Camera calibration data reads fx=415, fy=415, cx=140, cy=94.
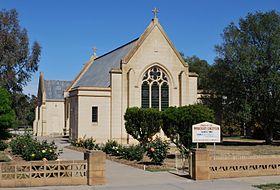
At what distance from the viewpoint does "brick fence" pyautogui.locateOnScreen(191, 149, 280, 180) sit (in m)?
15.8

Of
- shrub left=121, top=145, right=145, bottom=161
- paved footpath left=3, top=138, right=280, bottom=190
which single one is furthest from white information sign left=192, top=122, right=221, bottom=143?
shrub left=121, top=145, right=145, bottom=161

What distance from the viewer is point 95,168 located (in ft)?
47.6

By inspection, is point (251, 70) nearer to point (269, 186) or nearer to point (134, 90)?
point (134, 90)

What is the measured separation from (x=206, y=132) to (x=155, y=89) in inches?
1033

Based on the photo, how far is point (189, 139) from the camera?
2362cm

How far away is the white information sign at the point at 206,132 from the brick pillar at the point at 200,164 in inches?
115

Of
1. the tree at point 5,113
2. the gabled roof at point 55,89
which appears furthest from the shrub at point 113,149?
the gabled roof at point 55,89

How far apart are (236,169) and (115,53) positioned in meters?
38.8

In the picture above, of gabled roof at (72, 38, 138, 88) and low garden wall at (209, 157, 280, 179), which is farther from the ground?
gabled roof at (72, 38, 138, 88)

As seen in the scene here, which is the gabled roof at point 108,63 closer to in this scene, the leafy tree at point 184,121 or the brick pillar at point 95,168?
the leafy tree at point 184,121

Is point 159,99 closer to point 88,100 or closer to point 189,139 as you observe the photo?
point 88,100

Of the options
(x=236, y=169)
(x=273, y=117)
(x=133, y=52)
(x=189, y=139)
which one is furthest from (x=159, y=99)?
(x=236, y=169)

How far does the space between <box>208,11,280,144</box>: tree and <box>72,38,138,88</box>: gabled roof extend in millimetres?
11114

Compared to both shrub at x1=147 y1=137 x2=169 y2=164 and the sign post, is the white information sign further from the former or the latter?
shrub at x1=147 y1=137 x2=169 y2=164
